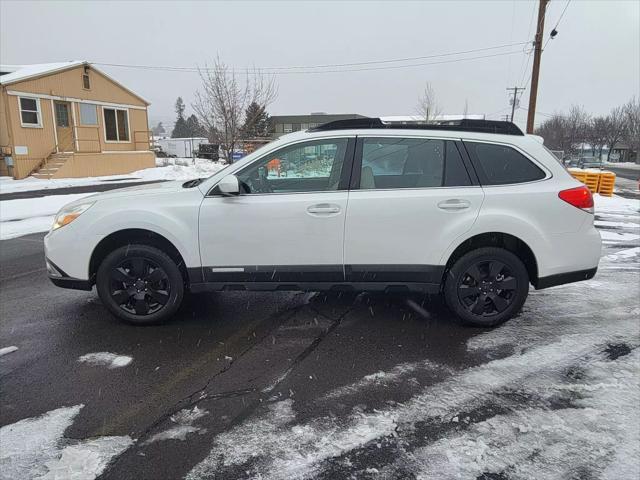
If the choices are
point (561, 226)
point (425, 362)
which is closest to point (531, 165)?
point (561, 226)

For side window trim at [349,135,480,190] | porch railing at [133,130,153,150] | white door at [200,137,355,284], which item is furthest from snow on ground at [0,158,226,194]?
side window trim at [349,135,480,190]

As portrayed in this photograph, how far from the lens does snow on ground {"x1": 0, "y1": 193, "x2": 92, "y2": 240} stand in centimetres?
966

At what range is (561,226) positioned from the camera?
13.6ft

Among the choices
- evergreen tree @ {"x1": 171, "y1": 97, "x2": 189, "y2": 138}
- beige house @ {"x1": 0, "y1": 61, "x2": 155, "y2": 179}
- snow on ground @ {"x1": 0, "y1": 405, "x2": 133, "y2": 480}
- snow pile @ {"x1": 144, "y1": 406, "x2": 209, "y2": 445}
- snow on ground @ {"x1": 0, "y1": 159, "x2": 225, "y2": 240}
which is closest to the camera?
snow on ground @ {"x1": 0, "y1": 405, "x2": 133, "y2": 480}

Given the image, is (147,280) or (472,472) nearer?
(472,472)

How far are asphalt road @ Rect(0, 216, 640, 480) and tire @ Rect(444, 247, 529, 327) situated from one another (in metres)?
0.18

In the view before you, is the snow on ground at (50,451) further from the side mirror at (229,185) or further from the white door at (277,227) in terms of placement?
the side mirror at (229,185)

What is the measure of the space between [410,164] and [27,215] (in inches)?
426

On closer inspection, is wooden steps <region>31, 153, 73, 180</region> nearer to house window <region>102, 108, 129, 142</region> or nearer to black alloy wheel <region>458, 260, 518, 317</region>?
house window <region>102, 108, 129, 142</region>

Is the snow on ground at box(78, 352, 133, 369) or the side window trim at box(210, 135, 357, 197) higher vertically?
the side window trim at box(210, 135, 357, 197)

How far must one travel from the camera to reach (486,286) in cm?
422

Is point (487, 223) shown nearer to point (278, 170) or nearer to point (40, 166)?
point (278, 170)

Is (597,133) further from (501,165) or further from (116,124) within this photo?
(501,165)

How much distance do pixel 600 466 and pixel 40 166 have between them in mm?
25759
